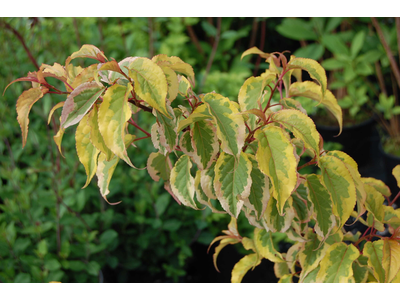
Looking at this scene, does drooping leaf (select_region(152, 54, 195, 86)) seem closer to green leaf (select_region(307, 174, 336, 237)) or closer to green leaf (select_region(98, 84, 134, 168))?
green leaf (select_region(98, 84, 134, 168))

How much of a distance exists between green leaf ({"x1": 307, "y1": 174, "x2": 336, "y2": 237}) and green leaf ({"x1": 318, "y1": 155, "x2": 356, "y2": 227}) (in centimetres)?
4

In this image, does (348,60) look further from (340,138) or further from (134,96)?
(134,96)

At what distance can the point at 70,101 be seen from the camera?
1.69 ft

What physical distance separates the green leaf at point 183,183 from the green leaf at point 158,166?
0.27 ft

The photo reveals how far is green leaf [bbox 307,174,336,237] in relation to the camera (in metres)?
0.65

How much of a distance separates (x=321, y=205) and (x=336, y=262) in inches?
5.7

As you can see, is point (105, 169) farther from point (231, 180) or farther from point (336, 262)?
point (336, 262)

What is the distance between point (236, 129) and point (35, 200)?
124cm

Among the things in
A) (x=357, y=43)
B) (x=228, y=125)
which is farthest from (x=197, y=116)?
(x=357, y=43)

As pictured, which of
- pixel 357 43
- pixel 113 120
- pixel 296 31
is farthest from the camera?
pixel 296 31

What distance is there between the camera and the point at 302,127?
0.56m

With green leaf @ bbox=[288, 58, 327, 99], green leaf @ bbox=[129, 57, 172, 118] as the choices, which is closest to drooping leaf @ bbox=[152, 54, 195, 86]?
green leaf @ bbox=[129, 57, 172, 118]

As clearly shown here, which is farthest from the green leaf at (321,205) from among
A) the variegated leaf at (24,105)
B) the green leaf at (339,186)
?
the variegated leaf at (24,105)
